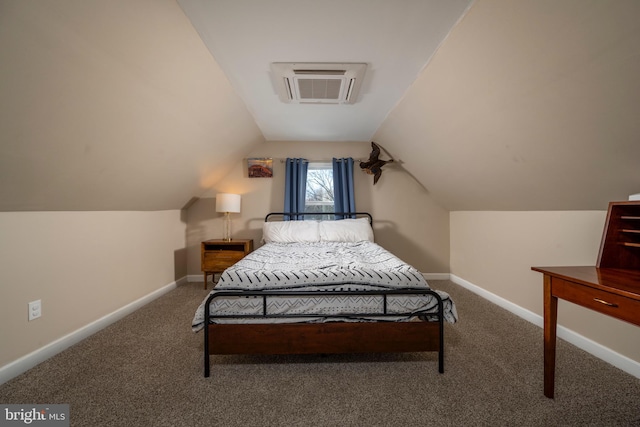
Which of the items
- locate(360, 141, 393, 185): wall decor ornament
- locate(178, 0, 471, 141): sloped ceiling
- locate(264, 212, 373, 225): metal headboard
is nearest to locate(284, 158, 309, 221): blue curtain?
locate(264, 212, 373, 225): metal headboard

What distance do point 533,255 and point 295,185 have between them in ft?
9.18

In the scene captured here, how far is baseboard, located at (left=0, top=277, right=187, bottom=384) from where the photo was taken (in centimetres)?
164

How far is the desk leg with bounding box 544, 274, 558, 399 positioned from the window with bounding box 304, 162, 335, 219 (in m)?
2.96

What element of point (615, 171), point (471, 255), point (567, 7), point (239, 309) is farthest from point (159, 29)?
point (471, 255)

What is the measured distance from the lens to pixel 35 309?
71.7 inches

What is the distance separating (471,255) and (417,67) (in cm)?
248

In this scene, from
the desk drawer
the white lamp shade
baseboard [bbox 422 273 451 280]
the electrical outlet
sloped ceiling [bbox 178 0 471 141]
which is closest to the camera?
the desk drawer

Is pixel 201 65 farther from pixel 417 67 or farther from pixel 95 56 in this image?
pixel 417 67

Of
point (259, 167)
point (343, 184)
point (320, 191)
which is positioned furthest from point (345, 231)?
point (259, 167)

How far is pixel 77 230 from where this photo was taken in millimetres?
2172

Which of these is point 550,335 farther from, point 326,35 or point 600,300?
point 326,35

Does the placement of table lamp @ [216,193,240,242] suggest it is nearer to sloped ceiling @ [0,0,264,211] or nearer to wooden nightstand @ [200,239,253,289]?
wooden nightstand @ [200,239,253,289]

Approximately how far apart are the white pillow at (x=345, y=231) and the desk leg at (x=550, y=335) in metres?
2.07

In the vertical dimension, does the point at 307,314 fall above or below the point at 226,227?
below
